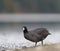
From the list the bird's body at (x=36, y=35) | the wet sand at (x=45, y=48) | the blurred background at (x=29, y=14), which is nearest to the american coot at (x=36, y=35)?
the bird's body at (x=36, y=35)

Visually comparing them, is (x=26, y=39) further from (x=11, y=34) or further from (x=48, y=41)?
(x=11, y=34)

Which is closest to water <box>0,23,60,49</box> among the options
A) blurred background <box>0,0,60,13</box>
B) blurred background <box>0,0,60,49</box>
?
blurred background <box>0,0,60,49</box>

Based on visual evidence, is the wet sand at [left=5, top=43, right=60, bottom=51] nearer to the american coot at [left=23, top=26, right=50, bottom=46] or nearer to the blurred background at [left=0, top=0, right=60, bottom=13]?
the american coot at [left=23, top=26, right=50, bottom=46]

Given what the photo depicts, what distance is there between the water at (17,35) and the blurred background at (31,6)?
0.21 m

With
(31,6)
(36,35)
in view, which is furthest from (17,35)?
(31,6)

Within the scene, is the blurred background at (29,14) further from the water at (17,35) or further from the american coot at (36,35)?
the american coot at (36,35)

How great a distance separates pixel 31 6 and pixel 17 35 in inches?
30.4

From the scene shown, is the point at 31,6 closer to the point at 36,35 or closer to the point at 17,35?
the point at 17,35

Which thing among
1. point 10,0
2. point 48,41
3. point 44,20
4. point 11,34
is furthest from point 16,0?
point 48,41

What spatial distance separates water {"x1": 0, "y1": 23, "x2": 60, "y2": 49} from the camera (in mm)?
3614

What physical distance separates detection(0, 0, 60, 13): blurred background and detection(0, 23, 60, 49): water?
21cm

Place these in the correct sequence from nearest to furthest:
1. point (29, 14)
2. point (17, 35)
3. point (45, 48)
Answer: point (45, 48) → point (17, 35) → point (29, 14)

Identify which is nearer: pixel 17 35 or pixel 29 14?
pixel 17 35

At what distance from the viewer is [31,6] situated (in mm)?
4680
